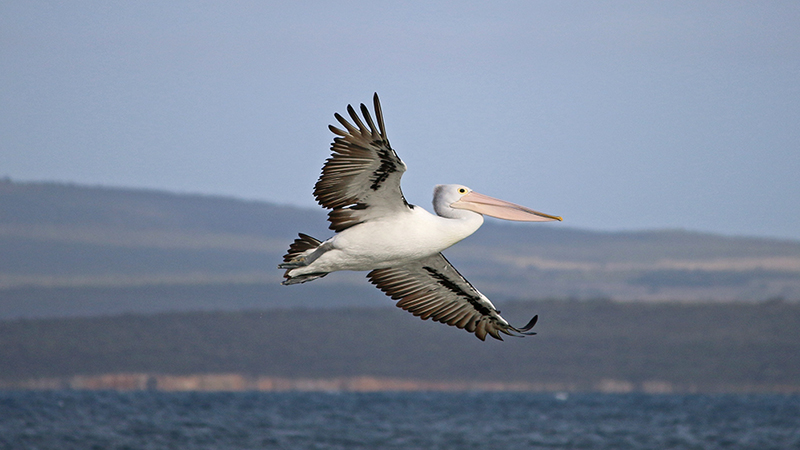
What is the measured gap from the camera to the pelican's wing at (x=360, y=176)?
8211mm

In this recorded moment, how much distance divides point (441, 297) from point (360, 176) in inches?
107

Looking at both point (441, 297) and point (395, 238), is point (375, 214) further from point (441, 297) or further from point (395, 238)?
point (441, 297)

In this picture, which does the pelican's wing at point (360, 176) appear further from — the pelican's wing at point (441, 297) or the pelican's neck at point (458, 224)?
the pelican's wing at point (441, 297)

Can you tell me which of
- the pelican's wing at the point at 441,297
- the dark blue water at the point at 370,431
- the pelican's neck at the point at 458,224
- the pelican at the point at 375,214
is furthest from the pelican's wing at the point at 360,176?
the dark blue water at the point at 370,431

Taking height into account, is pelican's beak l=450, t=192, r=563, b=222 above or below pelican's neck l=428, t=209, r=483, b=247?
above

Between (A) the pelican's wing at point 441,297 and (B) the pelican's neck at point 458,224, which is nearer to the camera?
(B) the pelican's neck at point 458,224

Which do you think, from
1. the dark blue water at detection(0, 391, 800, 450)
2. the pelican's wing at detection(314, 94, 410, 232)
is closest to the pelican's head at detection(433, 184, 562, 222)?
the pelican's wing at detection(314, 94, 410, 232)

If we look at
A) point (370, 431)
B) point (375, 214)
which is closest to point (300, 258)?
point (375, 214)

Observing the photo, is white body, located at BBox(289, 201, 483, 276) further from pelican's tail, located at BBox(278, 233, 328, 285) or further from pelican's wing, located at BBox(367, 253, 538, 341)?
pelican's wing, located at BBox(367, 253, 538, 341)

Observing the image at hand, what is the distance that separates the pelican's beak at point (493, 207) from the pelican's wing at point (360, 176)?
0.85 m

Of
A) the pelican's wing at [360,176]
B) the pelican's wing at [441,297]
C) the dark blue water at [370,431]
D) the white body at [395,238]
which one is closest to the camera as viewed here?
the pelican's wing at [360,176]

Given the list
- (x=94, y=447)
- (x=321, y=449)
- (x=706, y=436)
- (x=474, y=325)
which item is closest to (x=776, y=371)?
(x=706, y=436)

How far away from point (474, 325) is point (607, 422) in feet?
296

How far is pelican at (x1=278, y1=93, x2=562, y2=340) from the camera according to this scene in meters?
8.35
